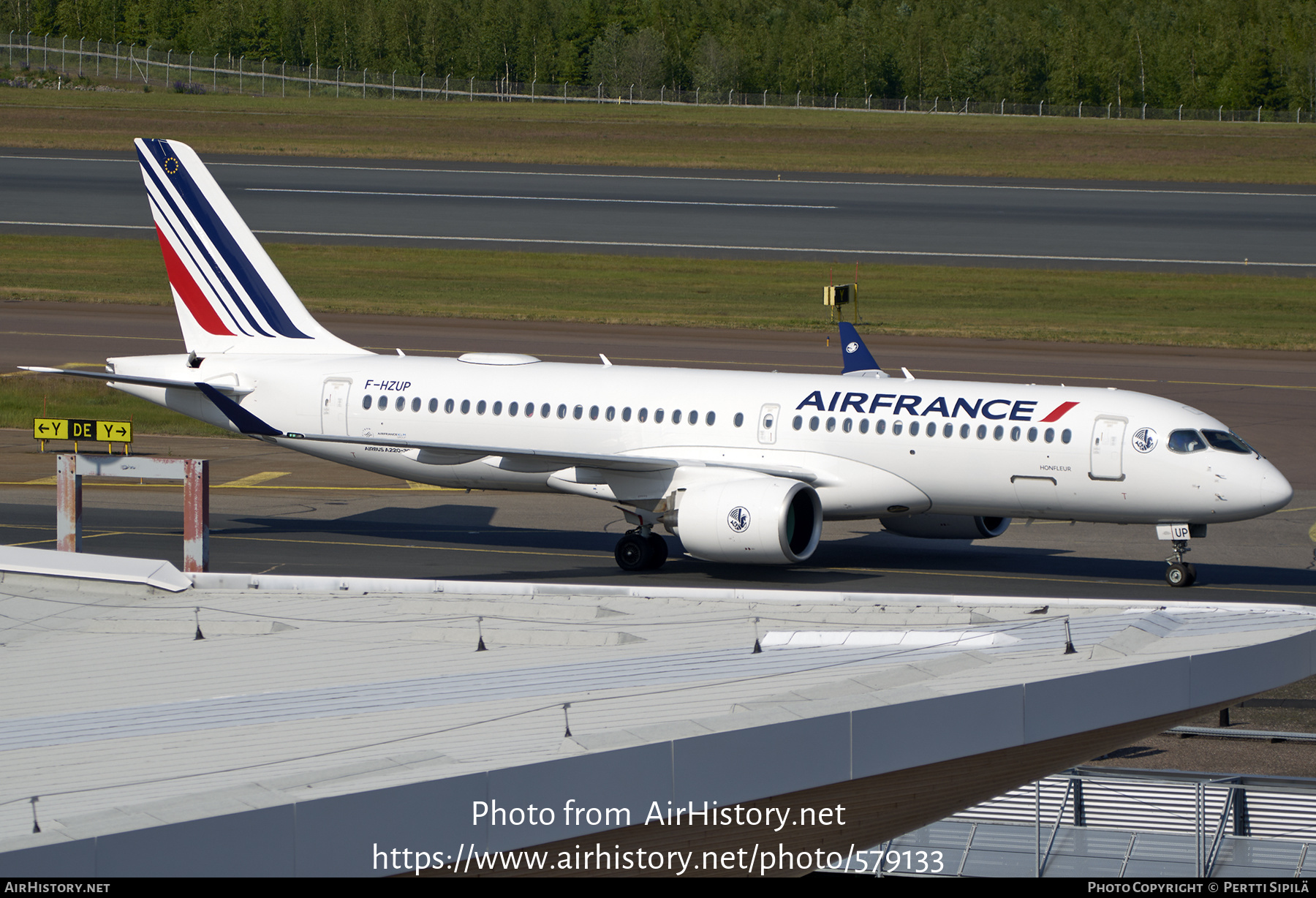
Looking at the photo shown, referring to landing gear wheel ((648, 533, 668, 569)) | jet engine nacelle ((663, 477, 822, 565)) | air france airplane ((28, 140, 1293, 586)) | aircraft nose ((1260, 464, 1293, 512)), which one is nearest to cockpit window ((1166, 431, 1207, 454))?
air france airplane ((28, 140, 1293, 586))

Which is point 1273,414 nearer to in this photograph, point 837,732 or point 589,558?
point 589,558

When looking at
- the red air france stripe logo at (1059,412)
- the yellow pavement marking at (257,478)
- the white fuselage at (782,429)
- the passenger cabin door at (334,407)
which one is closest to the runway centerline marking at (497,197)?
the yellow pavement marking at (257,478)

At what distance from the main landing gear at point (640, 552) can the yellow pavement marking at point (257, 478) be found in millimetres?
13732

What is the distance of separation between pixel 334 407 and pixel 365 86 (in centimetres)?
15514

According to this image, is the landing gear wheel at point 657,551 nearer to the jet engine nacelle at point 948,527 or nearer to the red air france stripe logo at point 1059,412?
the jet engine nacelle at point 948,527

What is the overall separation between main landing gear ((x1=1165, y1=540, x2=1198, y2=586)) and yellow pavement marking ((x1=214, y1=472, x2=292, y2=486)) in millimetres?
23778

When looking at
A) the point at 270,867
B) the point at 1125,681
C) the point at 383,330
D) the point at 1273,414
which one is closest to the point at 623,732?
the point at 270,867

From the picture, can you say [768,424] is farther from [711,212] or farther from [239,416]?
[711,212]

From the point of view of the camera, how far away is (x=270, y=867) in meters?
10.2

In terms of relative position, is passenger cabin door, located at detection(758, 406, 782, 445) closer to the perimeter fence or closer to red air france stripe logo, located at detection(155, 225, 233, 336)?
red air france stripe logo, located at detection(155, 225, 233, 336)

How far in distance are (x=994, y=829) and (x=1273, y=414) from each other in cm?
3354

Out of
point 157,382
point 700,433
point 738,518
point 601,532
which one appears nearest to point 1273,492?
point 738,518

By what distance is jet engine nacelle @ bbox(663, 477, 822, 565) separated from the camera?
30.0 meters

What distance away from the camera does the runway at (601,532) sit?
1267 inches
